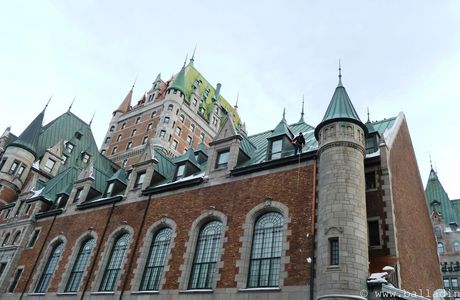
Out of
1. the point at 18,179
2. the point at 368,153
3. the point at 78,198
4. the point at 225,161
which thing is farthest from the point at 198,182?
the point at 18,179

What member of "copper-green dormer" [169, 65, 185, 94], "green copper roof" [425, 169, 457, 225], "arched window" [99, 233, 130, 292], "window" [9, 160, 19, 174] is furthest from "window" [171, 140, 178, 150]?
"green copper roof" [425, 169, 457, 225]

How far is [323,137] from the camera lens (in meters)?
19.1

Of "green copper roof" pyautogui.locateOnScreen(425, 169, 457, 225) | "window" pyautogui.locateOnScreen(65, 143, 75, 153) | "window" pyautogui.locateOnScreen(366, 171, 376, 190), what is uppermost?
"green copper roof" pyautogui.locateOnScreen(425, 169, 457, 225)

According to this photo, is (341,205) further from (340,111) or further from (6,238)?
(6,238)

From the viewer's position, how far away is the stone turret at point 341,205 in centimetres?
1490

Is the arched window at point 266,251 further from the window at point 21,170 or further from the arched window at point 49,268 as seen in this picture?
the window at point 21,170

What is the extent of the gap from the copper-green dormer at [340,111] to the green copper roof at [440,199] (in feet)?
138

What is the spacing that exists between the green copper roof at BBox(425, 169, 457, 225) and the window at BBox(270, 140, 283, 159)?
4164 cm

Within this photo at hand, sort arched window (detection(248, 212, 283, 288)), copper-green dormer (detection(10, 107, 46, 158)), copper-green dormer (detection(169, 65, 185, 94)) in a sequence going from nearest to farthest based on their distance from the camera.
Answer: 1. arched window (detection(248, 212, 283, 288))
2. copper-green dormer (detection(10, 107, 46, 158))
3. copper-green dormer (detection(169, 65, 185, 94))

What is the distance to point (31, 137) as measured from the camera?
46.3 metres

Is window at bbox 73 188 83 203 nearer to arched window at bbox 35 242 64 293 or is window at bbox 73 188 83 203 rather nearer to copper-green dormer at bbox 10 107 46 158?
arched window at bbox 35 242 64 293

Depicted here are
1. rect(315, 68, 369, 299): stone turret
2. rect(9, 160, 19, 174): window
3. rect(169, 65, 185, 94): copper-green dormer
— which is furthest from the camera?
rect(169, 65, 185, 94): copper-green dormer

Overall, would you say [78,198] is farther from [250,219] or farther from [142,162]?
[250,219]

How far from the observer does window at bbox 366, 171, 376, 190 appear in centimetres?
1847
